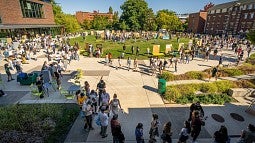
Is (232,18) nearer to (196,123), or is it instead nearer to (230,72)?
(230,72)

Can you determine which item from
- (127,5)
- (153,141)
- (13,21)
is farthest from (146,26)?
(153,141)

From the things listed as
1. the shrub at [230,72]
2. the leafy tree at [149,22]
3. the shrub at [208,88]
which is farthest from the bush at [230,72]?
the leafy tree at [149,22]

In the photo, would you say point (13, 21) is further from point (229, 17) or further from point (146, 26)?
point (229, 17)

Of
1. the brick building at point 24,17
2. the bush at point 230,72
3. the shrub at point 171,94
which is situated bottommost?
the shrub at point 171,94

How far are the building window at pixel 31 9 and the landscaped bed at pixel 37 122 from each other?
3380 centimetres

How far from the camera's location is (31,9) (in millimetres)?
40094

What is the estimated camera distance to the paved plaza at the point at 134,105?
28.7 feet

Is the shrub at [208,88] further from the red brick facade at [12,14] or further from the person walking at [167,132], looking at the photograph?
the red brick facade at [12,14]

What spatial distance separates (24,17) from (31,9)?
12.6 feet

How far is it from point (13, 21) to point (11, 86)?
24893 mm

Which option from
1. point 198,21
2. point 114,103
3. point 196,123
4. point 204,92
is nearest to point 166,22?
point 198,21

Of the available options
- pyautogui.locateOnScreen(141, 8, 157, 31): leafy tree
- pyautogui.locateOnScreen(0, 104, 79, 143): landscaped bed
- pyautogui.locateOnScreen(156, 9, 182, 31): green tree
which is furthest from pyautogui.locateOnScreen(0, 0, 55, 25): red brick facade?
pyautogui.locateOnScreen(156, 9, 182, 31): green tree

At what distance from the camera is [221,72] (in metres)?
17.1

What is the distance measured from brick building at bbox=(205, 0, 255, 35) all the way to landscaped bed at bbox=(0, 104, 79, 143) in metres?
62.4
